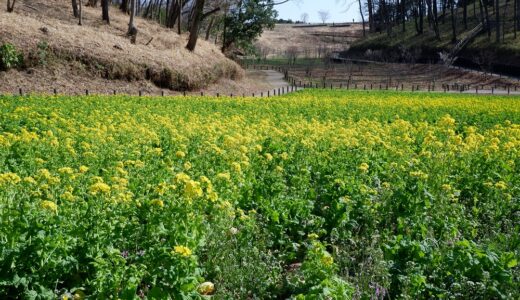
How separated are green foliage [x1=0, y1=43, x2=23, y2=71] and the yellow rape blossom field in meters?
18.4

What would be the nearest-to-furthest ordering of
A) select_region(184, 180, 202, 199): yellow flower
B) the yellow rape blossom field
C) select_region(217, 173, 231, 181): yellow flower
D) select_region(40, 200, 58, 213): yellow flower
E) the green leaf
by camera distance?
the yellow rape blossom field → select_region(40, 200, 58, 213): yellow flower → the green leaf → select_region(184, 180, 202, 199): yellow flower → select_region(217, 173, 231, 181): yellow flower

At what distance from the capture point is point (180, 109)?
61.2 ft

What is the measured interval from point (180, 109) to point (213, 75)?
23.4m

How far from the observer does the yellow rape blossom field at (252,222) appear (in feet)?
15.0

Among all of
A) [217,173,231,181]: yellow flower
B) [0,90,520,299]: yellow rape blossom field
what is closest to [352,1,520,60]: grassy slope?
[0,90,520,299]: yellow rape blossom field

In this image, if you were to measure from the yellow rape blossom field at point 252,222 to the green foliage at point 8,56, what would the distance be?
18369 mm

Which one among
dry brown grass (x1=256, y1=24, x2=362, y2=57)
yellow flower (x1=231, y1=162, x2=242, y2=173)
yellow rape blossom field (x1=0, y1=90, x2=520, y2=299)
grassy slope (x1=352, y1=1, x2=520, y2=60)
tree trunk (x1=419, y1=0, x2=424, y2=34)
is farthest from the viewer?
dry brown grass (x1=256, y1=24, x2=362, y2=57)

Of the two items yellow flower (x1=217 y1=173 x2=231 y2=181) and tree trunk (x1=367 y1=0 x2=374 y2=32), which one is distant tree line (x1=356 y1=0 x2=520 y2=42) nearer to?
tree trunk (x1=367 y1=0 x2=374 y2=32)

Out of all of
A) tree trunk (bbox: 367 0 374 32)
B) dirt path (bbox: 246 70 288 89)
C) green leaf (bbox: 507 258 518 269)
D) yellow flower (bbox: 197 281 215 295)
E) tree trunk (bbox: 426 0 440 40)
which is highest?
tree trunk (bbox: 367 0 374 32)

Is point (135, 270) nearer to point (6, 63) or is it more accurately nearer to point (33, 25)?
point (6, 63)

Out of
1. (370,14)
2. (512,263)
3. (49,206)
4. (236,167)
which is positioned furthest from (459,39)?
(49,206)

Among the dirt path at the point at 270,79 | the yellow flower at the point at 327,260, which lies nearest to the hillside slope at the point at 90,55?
the dirt path at the point at 270,79

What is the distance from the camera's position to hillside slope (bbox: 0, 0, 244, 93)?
29141 millimetres

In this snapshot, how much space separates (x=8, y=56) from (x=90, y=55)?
5.10 m
